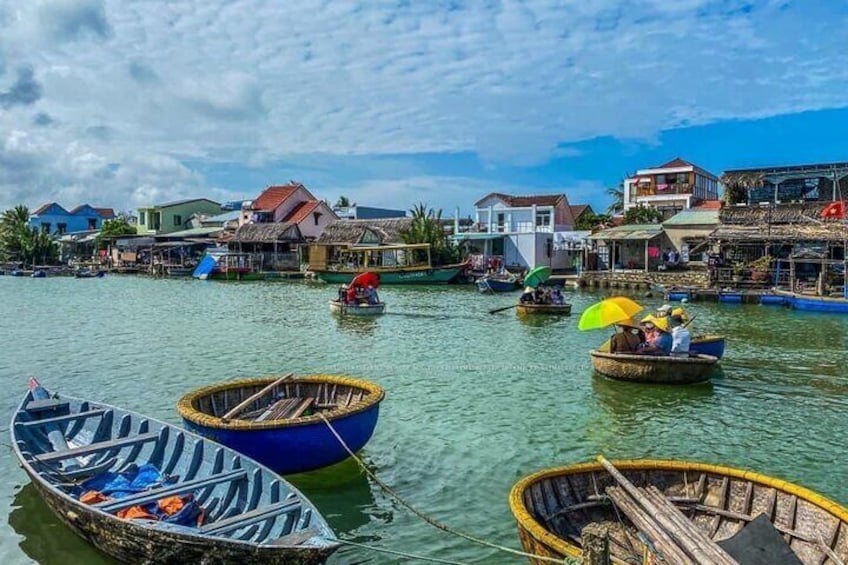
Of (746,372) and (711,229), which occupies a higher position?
(711,229)

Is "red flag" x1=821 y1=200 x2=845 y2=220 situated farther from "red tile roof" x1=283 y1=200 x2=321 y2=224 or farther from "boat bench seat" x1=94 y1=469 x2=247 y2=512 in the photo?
"red tile roof" x1=283 y1=200 x2=321 y2=224

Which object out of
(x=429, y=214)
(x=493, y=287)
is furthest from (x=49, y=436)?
(x=429, y=214)

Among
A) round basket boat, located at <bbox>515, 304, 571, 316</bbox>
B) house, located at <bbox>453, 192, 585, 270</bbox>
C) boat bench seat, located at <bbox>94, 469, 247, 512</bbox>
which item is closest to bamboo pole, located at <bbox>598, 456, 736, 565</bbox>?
boat bench seat, located at <bbox>94, 469, 247, 512</bbox>

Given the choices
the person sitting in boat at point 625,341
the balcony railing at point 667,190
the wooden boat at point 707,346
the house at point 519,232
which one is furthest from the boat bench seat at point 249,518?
the balcony railing at point 667,190

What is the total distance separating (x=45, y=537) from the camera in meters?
7.79

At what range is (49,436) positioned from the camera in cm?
928

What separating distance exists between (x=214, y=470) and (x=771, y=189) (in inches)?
1829

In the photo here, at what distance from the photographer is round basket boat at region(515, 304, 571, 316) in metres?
28.4

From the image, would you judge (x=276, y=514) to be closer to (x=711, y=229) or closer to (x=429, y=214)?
(x=711, y=229)

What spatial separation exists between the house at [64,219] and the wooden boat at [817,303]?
8296 centimetres

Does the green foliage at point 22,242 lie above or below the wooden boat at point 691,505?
above

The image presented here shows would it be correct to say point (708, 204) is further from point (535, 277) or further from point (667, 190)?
point (535, 277)

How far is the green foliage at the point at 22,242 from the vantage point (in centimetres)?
7250

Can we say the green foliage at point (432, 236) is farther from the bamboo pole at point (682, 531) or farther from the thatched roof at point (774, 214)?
the bamboo pole at point (682, 531)
